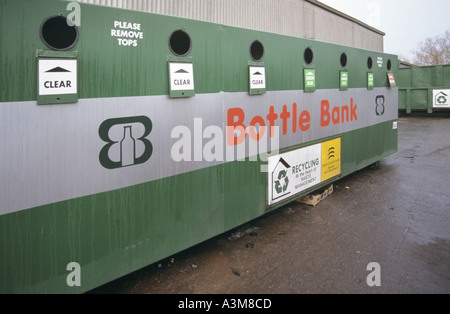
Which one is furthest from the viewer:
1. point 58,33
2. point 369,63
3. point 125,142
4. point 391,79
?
point 391,79

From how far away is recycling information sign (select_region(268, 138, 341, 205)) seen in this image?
3265 mm

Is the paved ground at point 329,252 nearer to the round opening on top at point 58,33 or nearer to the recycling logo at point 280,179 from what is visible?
the recycling logo at point 280,179

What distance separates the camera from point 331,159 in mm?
4195

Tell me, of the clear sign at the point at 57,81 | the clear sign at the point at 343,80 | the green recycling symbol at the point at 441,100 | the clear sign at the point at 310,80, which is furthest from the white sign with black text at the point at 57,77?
the green recycling symbol at the point at 441,100

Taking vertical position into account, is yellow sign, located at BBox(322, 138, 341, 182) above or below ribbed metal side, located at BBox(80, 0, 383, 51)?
below

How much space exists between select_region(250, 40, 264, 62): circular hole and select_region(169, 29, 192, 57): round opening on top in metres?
0.76

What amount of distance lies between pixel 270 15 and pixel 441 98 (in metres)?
9.71

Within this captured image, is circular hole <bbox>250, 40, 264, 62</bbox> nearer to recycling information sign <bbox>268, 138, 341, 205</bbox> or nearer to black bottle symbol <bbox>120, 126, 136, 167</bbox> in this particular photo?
recycling information sign <bbox>268, 138, 341, 205</bbox>

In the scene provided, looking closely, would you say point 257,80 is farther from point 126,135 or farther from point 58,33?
point 58,33

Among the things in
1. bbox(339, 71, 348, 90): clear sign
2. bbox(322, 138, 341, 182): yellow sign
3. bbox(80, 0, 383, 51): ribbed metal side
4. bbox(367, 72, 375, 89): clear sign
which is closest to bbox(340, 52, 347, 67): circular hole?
bbox(339, 71, 348, 90): clear sign

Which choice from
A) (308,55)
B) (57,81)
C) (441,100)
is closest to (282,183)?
(308,55)

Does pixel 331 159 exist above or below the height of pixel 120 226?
above

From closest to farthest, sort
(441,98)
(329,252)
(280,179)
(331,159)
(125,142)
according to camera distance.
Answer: (125,142), (329,252), (280,179), (331,159), (441,98)
